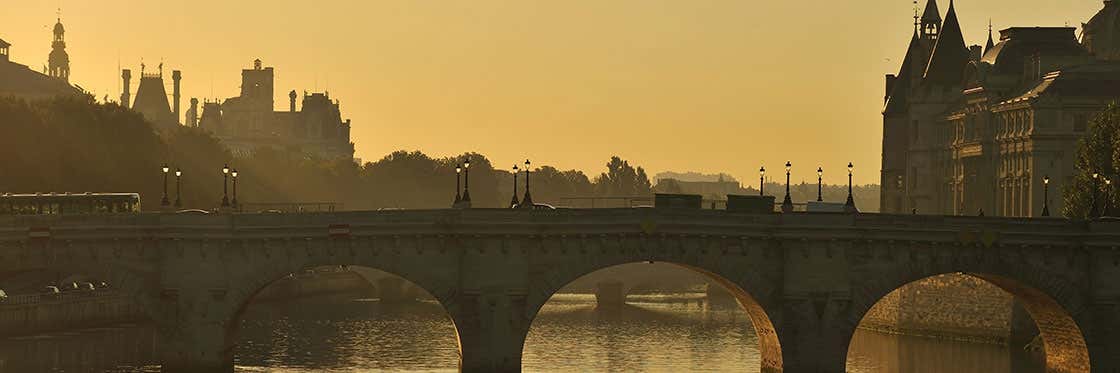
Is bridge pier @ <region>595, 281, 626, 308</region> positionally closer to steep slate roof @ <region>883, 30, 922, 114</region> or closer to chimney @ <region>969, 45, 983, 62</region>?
steep slate roof @ <region>883, 30, 922, 114</region>

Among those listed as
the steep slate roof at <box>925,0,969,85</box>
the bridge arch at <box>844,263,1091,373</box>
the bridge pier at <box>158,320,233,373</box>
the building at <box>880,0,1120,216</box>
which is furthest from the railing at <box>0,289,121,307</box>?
the steep slate roof at <box>925,0,969,85</box>

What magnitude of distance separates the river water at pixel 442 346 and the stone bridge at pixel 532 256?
1281 cm

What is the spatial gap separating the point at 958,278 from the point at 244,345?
3963cm

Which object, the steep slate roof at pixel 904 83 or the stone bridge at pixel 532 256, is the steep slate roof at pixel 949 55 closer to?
the steep slate roof at pixel 904 83

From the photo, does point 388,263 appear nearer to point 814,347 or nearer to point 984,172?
point 814,347

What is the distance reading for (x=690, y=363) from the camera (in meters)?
121

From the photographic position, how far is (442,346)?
128 metres

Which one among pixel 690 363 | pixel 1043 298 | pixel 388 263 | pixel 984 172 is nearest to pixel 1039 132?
pixel 984 172

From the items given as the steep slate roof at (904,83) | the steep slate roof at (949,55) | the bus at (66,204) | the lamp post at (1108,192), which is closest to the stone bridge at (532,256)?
the lamp post at (1108,192)

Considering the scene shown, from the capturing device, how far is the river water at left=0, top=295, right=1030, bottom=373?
116750mm

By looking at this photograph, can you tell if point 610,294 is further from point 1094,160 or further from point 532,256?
point 532,256

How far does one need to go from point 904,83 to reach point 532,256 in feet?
259

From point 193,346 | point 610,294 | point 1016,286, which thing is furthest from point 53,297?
point 1016,286

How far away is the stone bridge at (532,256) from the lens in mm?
99375
